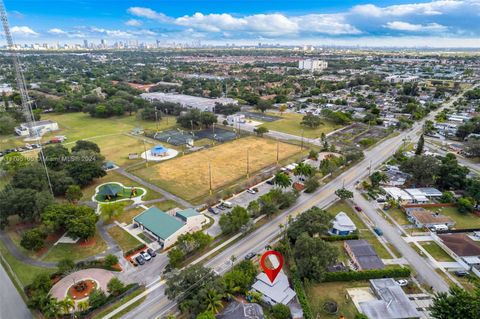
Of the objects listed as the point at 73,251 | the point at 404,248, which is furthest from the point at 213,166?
the point at 404,248

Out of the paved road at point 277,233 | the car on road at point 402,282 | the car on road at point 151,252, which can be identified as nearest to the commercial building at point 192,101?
the paved road at point 277,233

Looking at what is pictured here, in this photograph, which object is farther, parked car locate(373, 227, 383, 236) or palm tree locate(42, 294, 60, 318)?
A: parked car locate(373, 227, 383, 236)

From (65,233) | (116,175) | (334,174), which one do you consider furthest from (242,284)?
(116,175)

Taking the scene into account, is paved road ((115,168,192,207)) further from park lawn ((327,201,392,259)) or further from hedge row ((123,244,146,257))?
park lawn ((327,201,392,259))

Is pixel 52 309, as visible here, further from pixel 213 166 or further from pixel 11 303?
pixel 213 166

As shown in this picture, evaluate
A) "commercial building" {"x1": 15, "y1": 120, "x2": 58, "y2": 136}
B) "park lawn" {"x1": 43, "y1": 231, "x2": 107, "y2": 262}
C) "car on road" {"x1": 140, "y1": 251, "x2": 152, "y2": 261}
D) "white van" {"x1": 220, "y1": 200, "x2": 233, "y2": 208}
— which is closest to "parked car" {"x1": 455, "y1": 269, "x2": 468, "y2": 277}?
"white van" {"x1": 220, "y1": 200, "x2": 233, "y2": 208}

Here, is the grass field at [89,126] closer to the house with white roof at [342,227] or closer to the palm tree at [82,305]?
the palm tree at [82,305]

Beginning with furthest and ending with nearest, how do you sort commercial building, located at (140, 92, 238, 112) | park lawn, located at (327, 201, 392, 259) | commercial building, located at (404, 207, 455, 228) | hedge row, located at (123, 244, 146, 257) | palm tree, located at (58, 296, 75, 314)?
1. commercial building, located at (140, 92, 238, 112)
2. commercial building, located at (404, 207, 455, 228)
3. park lawn, located at (327, 201, 392, 259)
4. hedge row, located at (123, 244, 146, 257)
5. palm tree, located at (58, 296, 75, 314)
